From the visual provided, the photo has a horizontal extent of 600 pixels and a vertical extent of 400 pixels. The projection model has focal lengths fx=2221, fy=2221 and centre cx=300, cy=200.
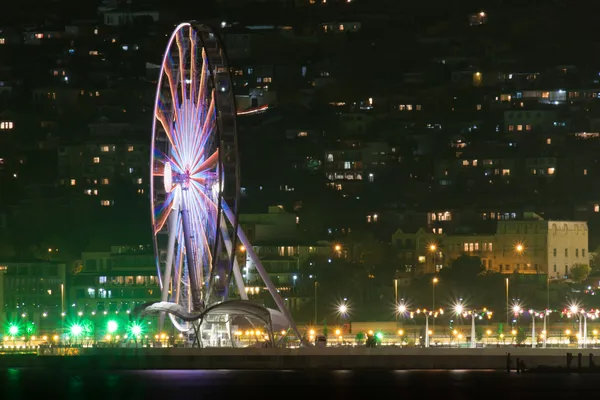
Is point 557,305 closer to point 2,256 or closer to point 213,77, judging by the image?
point 2,256

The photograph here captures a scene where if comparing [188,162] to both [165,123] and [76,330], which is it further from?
[76,330]

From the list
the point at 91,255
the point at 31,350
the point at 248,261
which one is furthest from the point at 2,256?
the point at 31,350

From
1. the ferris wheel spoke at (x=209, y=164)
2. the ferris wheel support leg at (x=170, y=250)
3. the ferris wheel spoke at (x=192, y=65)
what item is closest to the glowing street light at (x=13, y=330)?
the ferris wheel support leg at (x=170, y=250)

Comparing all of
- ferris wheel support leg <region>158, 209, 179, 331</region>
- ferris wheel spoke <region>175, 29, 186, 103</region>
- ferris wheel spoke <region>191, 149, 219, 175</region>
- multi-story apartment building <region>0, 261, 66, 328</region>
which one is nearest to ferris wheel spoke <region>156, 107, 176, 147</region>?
ferris wheel spoke <region>175, 29, 186, 103</region>

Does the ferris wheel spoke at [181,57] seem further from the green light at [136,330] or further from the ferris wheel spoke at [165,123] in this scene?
the green light at [136,330]

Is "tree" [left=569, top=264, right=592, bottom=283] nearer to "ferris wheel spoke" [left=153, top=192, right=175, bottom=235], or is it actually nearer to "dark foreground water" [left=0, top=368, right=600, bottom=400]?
"dark foreground water" [left=0, top=368, right=600, bottom=400]

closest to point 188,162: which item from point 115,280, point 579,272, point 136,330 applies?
point 136,330
